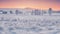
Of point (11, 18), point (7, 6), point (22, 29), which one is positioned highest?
point (7, 6)

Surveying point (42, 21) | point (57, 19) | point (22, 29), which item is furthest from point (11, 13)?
point (57, 19)

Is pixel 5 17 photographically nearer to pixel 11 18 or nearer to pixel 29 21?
pixel 11 18

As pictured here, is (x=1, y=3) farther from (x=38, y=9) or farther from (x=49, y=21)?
(x=49, y=21)

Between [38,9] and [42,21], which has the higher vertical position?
[38,9]

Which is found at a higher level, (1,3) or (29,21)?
(1,3)

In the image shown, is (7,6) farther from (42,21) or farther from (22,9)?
(42,21)

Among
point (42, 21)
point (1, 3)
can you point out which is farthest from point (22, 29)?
point (1, 3)
